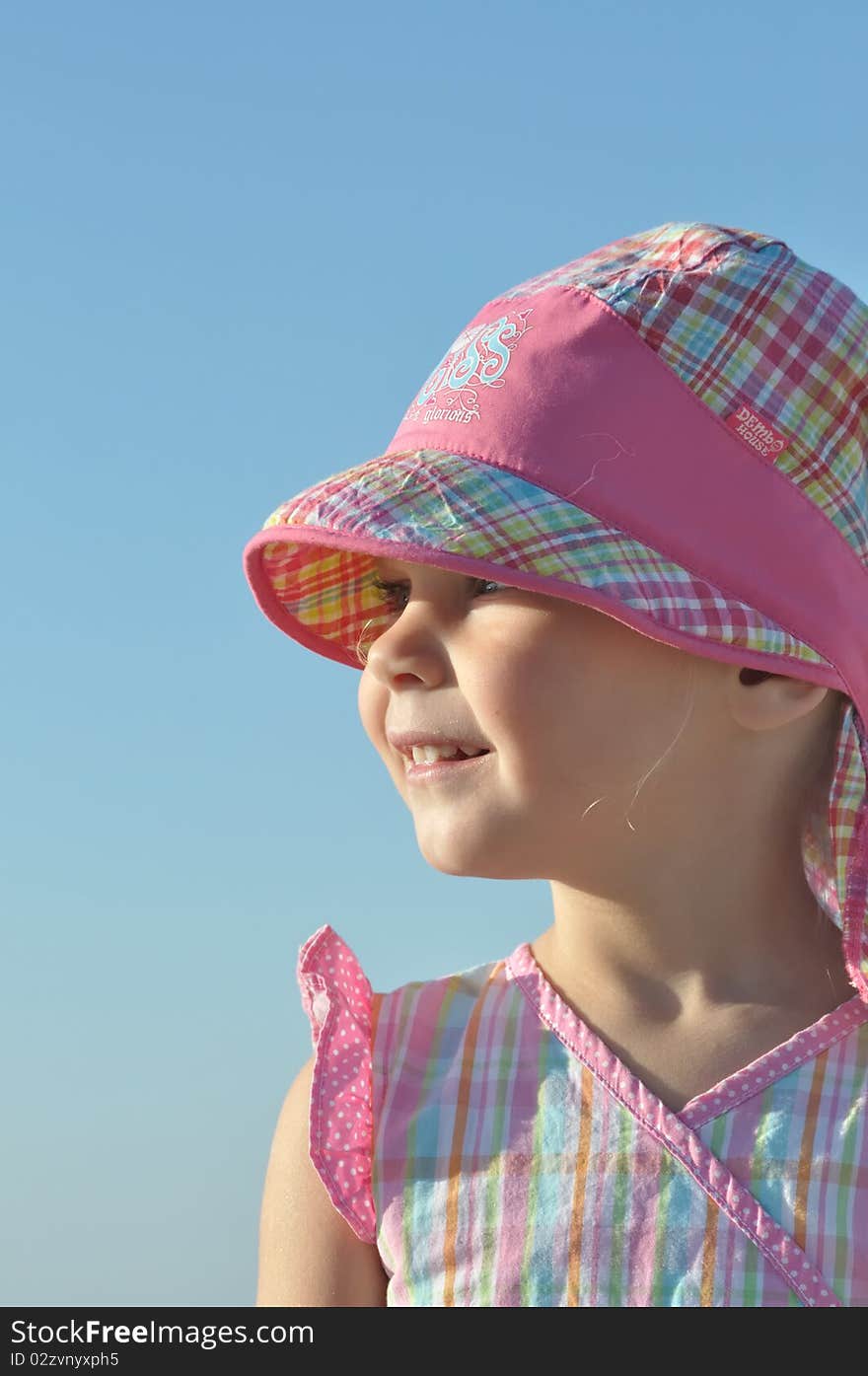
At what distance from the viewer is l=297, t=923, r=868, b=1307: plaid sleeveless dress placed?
220 cm

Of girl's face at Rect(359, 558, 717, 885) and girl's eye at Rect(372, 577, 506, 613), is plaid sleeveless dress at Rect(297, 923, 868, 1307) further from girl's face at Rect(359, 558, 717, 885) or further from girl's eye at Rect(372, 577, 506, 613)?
girl's eye at Rect(372, 577, 506, 613)

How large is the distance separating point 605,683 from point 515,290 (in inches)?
26.4

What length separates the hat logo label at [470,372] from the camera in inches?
93.0

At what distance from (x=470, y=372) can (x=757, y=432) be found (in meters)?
0.42

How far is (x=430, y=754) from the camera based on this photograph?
2.33m

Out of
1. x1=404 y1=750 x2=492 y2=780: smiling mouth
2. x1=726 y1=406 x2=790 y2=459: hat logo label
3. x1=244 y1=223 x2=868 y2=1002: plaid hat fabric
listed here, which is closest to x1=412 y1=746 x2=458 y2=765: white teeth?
x1=404 y1=750 x2=492 y2=780: smiling mouth

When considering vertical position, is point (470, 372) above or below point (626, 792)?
above

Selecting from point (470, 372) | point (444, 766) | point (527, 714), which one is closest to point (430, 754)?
point (444, 766)

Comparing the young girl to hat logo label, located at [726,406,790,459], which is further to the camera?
hat logo label, located at [726,406,790,459]

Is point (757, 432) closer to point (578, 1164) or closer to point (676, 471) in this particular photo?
point (676, 471)

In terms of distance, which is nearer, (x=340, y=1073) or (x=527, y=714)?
(x=527, y=714)

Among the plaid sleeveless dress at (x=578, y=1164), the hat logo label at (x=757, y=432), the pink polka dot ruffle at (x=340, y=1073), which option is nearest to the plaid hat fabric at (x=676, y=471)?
the hat logo label at (x=757, y=432)
